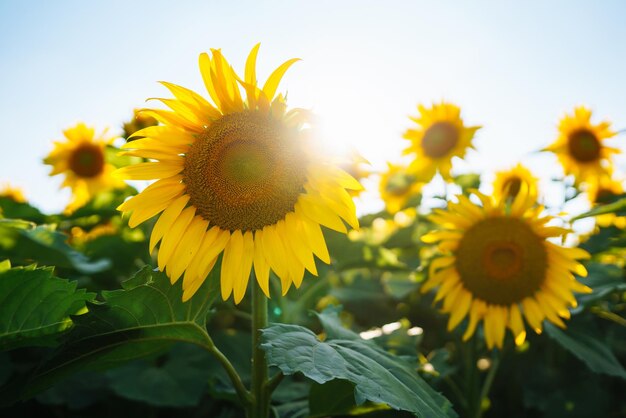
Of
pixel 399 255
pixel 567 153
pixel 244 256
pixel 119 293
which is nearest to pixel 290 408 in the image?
pixel 244 256

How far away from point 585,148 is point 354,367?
3.35 meters

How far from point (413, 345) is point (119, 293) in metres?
1.45

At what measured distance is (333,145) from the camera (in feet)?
5.30

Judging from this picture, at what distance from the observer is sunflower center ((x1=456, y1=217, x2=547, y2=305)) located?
7.96 ft

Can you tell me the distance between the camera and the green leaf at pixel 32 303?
1.48 m

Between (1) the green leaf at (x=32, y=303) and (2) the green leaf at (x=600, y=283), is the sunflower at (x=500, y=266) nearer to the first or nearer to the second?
(2) the green leaf at (x=600, y=283)

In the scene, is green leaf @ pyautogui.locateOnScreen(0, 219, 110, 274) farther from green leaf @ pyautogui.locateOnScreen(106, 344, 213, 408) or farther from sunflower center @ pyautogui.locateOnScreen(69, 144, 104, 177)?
sunflower center @ pyautogui.locateOnScreen(69, 144, 104, 177)

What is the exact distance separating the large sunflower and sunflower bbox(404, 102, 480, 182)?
6.86 ft

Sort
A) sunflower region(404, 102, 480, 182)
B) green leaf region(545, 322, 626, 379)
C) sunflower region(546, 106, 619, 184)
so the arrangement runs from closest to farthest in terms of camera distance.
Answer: green leaf region(545, 322, 626, 379) < sunflower region(404, 102, 480, 182) < sunflower region(546, 106, 619, 184)

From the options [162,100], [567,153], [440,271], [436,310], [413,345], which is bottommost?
[436,310]

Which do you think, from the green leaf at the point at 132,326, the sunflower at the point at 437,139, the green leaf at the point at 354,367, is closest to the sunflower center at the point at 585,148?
the sunflower at the point at 437,139

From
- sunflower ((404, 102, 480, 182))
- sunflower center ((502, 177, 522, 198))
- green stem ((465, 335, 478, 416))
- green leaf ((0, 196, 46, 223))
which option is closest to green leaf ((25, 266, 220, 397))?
green leaf ((0, 196, 46, 223))

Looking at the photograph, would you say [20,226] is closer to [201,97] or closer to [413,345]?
[201,97]

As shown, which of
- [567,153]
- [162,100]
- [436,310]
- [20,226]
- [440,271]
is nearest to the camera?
[162,100]
